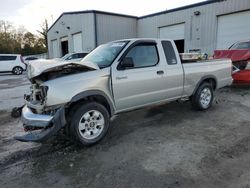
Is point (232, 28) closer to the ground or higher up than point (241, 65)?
higher up

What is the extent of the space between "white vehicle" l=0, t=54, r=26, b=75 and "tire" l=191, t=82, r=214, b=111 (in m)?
18.5

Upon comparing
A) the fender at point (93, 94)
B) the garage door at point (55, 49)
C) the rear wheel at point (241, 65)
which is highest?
the garage door at point (55, 49)

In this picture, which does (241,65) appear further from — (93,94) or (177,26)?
(177,26)

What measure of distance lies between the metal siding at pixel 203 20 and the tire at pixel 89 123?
47.3 ft

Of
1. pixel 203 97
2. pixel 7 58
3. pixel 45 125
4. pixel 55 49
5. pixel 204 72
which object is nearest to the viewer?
pixel 45 125

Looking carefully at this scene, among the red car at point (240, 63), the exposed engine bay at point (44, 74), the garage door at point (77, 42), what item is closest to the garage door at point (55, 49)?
the garage door at point (77, 42)

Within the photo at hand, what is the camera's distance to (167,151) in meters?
3.87

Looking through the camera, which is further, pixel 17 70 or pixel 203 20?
pixel 17 70

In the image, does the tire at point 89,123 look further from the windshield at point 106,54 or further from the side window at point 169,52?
the side window at point 169,52

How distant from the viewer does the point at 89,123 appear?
4055 millimetres

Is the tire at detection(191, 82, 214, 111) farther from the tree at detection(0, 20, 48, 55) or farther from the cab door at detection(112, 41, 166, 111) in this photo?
the tree at detection(0, 20, 48, 55)

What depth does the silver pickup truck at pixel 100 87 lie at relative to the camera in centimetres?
371

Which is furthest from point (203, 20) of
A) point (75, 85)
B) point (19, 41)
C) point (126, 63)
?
point (19, 41)

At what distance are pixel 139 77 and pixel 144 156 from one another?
5.34 feet
